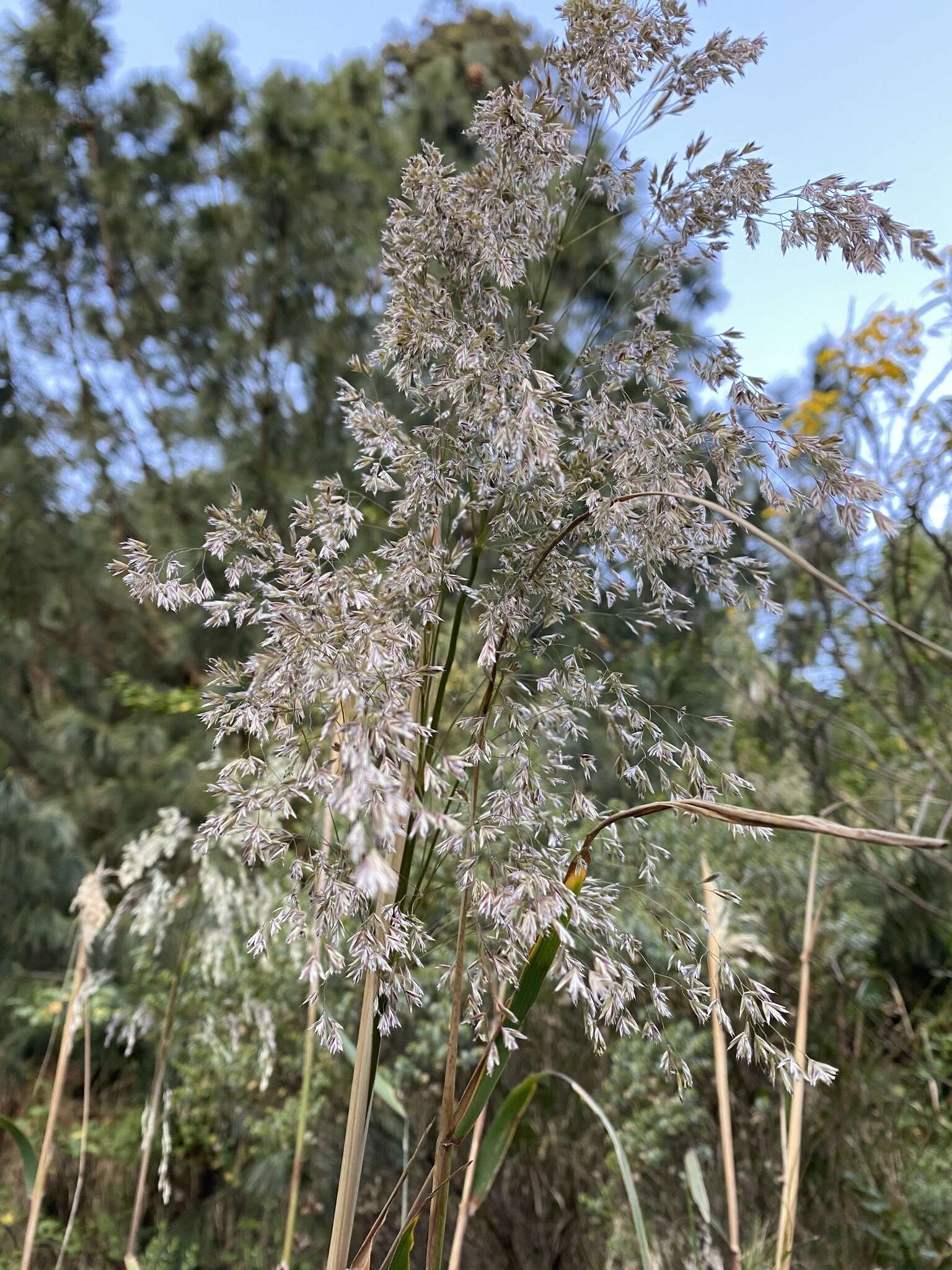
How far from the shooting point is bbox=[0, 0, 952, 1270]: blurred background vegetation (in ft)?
8.09

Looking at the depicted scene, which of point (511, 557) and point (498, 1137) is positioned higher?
point (511, 557)

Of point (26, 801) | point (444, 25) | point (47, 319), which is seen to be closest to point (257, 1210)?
point (26, 801)

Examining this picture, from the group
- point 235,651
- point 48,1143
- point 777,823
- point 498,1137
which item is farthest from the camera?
point 235,651

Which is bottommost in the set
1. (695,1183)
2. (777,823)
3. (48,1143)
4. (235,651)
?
(48,1143)

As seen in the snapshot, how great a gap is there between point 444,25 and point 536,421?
5353 millimetres

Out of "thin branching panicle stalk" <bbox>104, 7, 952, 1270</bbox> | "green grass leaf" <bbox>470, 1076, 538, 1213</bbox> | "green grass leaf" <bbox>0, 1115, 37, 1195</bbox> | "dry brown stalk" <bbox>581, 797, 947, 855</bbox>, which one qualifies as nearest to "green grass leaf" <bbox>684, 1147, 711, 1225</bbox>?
"green grass leaf" <bbox>470, 1076, 538, 1213</bbox>

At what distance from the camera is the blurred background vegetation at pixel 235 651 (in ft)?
8.09

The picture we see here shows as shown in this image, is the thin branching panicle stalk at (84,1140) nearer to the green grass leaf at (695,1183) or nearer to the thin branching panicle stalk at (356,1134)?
the thin branching panicle stalk at (356,1134)

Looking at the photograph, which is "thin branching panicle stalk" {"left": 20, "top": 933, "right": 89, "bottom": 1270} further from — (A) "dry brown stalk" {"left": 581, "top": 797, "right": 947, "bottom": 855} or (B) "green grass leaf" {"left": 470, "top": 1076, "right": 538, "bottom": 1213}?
(A) "dry brown stalk" {"left": 581, "top": 797, "right": 947, "bottom": 855}

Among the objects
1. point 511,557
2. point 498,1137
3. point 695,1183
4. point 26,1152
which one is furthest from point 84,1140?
point 511,557

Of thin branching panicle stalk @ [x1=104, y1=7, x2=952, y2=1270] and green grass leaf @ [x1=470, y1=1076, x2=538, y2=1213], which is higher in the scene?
thin branching panicle stalk @ [x1=104, y1=7, x2=952, y2=1270]

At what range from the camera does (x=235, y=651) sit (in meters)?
3.46

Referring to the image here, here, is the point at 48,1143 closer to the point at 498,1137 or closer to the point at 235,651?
the point at 498,1137

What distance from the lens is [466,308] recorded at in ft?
2.14
